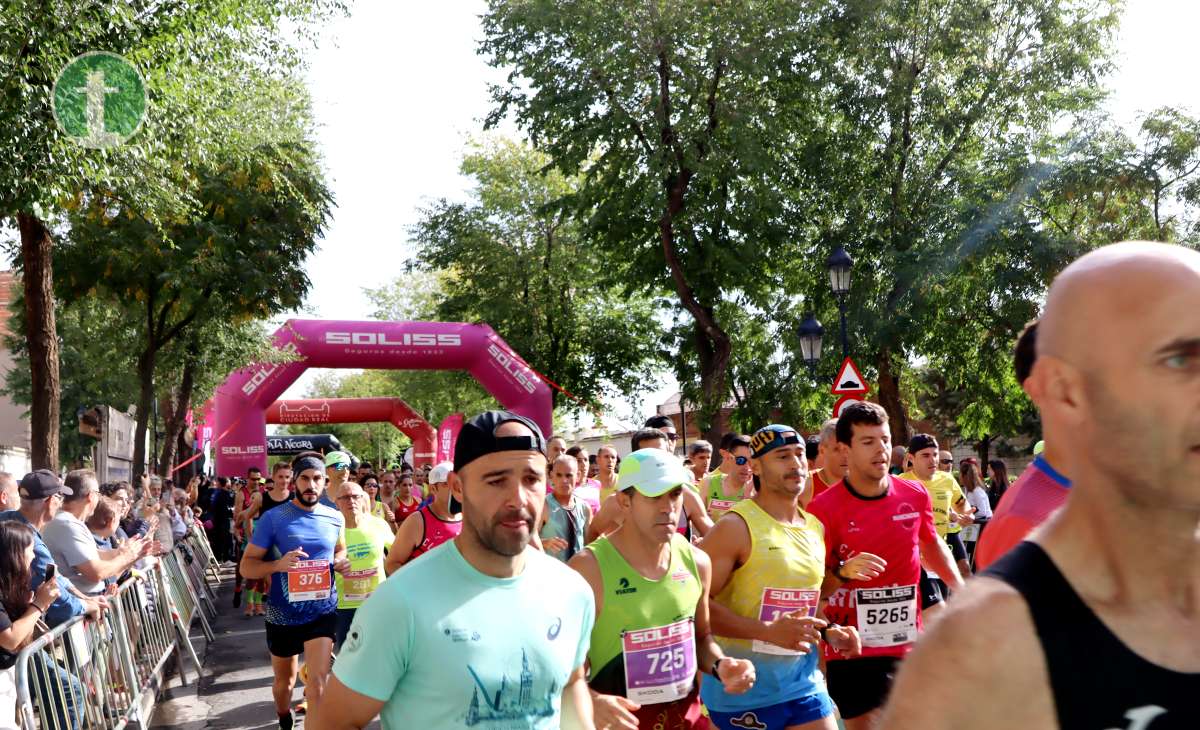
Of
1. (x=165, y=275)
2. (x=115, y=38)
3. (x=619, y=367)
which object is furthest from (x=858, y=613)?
(x=619, y=367)

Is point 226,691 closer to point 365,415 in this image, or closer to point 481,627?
point 481,627

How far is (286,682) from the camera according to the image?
8656 millimetres

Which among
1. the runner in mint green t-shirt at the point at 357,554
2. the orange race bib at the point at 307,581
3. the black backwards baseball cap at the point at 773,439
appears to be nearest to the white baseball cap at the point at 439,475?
the runner in mint green t-shirt at the point at 357,554

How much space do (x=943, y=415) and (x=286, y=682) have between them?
4835 cm

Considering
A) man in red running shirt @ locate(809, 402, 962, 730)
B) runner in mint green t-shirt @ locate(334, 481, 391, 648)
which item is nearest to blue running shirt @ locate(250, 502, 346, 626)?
runner in mint green t-shirt @ locate(334, 481, 391, 648)

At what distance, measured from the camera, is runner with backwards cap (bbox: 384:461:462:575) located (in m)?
8.16

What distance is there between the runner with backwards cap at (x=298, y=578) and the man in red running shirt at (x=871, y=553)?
13.5 feet

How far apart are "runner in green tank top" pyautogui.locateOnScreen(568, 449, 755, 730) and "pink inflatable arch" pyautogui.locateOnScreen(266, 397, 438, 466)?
1432 inches

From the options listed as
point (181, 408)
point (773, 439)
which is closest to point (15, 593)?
point (773, 439)

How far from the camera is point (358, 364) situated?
1123 inches

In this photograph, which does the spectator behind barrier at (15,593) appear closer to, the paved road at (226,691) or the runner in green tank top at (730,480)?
the paved road at (226,691)

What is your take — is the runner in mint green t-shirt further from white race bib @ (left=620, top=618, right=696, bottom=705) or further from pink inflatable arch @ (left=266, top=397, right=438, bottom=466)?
pink inflatable arch @ (left=266, top=397, right=438, bottom=466)

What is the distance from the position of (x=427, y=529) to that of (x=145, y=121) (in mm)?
5896

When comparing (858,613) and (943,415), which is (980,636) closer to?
(858,613)
